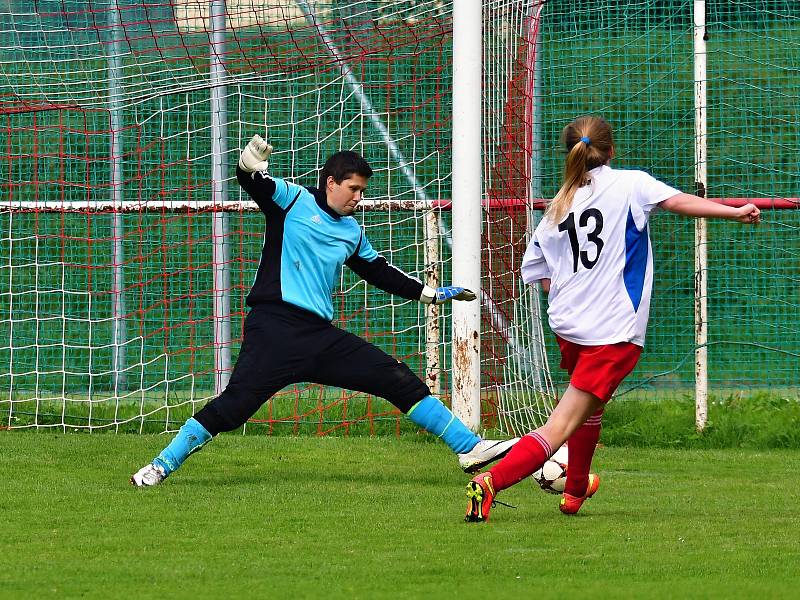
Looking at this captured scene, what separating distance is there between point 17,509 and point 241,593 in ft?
6.80

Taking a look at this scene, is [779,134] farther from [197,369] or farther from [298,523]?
[298,523]

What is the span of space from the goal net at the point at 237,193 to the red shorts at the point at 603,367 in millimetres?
3126

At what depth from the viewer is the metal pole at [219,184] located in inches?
367

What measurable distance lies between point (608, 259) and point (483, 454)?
4.69ft

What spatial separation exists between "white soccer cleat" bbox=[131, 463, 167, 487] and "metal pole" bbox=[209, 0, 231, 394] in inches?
111

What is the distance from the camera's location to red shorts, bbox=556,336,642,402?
529cm

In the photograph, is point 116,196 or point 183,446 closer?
point 183,446

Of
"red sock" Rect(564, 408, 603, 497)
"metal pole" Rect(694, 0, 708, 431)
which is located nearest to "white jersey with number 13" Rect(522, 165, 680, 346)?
"red sock" Rect(564, 408, 603, 497)

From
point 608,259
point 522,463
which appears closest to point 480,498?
point 522,463

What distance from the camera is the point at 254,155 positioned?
20.1 ft

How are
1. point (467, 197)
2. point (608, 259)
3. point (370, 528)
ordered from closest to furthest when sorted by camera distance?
point (370, 528) → point (608, 259) → point (467, 197)

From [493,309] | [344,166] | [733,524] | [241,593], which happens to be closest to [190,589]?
[241,593]

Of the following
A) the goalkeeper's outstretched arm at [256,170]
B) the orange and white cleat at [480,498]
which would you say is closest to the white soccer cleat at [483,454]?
the orange and white cleat at [480,498]

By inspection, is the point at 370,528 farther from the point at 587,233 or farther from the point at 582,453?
the point at 587,233
